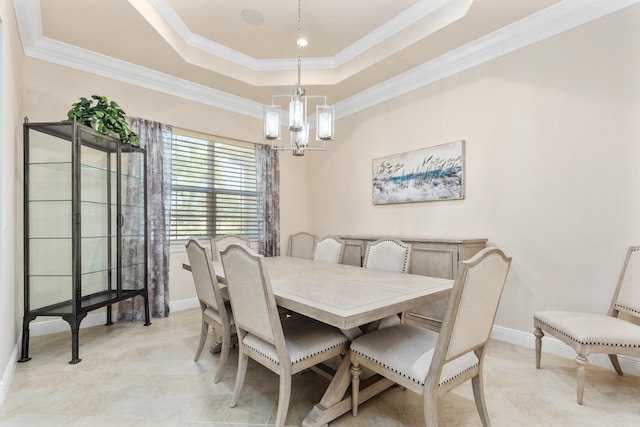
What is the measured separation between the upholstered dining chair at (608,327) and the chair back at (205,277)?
7.52 ft

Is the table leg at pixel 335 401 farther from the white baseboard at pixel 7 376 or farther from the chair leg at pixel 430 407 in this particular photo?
the white baseboard at pixel 7 376

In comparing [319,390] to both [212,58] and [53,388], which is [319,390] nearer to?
[53,388]

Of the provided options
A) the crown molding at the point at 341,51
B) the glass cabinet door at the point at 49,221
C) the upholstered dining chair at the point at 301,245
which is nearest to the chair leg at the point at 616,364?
the crown molding at the point at 341,51

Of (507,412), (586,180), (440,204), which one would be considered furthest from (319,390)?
(586,180)

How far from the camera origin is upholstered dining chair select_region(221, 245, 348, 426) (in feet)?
5.01

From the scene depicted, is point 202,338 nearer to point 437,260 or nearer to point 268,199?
point 437,260

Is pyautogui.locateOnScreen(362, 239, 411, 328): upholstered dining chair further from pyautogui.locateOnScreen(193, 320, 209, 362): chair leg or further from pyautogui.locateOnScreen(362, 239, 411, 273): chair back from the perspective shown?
pyautogui.locateOnScreen(193, 320, 209, 362): chair leg

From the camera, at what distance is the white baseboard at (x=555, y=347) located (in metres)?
2.19

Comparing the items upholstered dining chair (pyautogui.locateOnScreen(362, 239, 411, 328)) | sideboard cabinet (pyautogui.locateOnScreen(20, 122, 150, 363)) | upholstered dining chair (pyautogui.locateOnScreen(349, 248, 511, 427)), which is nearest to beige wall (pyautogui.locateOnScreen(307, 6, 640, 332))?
upholstered dining chair (pyautogui.locateOnScreen(362, 239, 411, 328))

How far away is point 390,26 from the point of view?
313 cm

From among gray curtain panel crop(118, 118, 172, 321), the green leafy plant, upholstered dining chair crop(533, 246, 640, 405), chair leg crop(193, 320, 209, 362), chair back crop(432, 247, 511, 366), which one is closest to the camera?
chair back crop(432, 247, 511, 366)

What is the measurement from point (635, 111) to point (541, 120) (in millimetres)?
577

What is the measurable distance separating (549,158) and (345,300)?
232cm

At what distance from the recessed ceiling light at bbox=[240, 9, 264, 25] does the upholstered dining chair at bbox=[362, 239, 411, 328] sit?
2.50 meters
